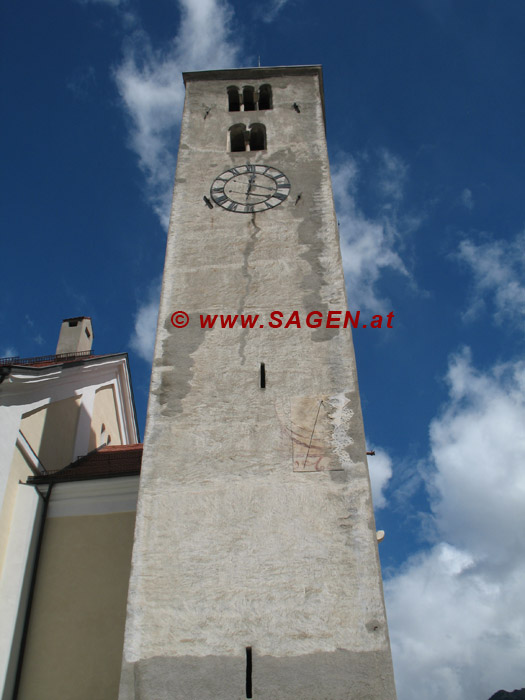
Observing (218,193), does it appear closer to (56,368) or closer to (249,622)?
(56,368)

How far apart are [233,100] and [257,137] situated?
1.84m

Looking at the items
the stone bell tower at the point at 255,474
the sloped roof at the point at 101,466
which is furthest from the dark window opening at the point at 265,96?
the sloped roof at the point at 101,466

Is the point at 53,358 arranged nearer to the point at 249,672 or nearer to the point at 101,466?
the point at 101,466

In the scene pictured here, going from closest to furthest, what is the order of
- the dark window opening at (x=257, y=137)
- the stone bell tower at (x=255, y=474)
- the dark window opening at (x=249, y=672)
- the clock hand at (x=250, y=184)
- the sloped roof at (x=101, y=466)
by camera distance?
the dark window opening at (x=249, y=672) < the stone bell tower at (x=255, y=474) < the sloped roof at (x=101, y=466) < the clock hand at (x=250, y=184) < the dark window opening at (x=257, y=137)

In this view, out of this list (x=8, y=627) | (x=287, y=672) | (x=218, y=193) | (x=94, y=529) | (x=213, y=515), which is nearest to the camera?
(x=287, y=672)

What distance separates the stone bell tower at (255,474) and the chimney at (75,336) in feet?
15.3

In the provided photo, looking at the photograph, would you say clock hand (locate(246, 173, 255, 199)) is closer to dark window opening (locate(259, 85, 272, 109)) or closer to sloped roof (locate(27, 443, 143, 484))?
dark window opening (locate(259, 85, 272, 109))

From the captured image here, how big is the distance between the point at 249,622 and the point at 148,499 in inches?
76.6

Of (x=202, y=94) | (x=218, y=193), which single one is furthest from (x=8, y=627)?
(x=202, y=94)

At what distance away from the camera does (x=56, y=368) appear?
36.8 ft

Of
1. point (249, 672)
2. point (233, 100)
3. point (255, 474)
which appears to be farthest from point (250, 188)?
point (249, 672)

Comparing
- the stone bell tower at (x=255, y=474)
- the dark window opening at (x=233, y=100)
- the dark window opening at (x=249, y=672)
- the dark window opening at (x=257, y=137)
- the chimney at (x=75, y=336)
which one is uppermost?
the dark window opening at (x=233, y=100)

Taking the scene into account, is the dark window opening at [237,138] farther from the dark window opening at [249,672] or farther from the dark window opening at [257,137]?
the dark window opening at [249,672]

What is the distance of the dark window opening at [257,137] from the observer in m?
14.3
